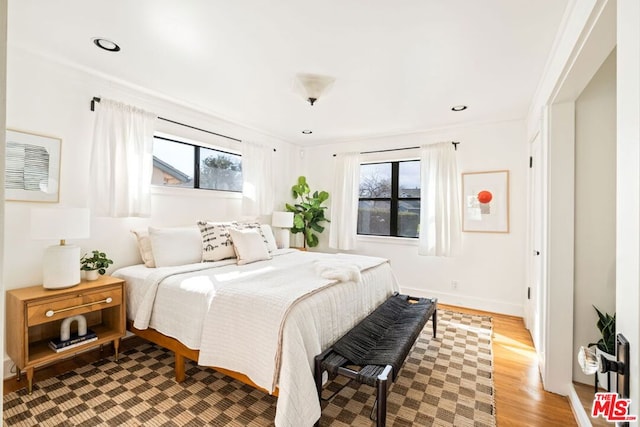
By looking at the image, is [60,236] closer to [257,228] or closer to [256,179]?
[257,228]

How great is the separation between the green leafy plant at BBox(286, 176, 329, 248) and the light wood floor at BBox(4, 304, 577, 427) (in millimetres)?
2690

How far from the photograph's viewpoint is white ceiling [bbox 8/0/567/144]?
1793 mm

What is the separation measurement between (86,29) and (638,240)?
120 inches

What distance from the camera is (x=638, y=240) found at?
84 centimetres

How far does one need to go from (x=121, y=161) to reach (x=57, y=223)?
920 mm

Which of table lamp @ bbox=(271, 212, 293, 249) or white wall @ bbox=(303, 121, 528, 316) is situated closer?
white wall @ bbox=(303, 121, 528, 316)

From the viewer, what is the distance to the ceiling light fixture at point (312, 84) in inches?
104

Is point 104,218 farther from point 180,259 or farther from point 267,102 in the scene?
point 267,102

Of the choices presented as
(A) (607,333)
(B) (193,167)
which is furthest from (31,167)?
(A) (607,333)

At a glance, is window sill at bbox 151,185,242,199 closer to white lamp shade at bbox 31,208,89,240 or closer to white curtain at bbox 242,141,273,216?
white curtain at bbox 242,141,273,216

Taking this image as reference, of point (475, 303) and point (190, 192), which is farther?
point (475, 303)

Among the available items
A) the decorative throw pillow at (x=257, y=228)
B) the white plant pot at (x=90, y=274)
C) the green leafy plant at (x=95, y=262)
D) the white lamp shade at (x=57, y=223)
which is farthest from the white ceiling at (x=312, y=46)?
the white plant pot at (x=90, y=274)
